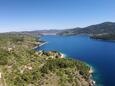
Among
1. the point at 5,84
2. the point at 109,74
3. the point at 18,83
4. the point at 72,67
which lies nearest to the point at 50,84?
Answer: the point at 18,83

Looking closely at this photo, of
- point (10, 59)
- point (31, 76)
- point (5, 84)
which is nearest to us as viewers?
point (5, 84)

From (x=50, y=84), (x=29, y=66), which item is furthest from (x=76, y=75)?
(x=29, y=66)

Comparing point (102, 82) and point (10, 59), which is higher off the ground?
point (10, 59)

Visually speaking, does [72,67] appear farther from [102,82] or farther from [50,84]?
[50,84]

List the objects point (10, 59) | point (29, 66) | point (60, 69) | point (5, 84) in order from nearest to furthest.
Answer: point (5, 84) → point (60, 69) → point (29, 66) → point (10, 59)

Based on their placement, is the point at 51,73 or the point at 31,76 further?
the point at 51,73

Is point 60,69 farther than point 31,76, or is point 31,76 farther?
point 60,69

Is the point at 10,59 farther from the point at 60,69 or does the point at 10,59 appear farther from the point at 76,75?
the point at 76,75

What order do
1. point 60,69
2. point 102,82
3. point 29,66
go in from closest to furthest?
point 102,82 → point 60,69 → point 29,66

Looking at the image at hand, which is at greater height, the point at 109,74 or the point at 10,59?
the point at 10,59
